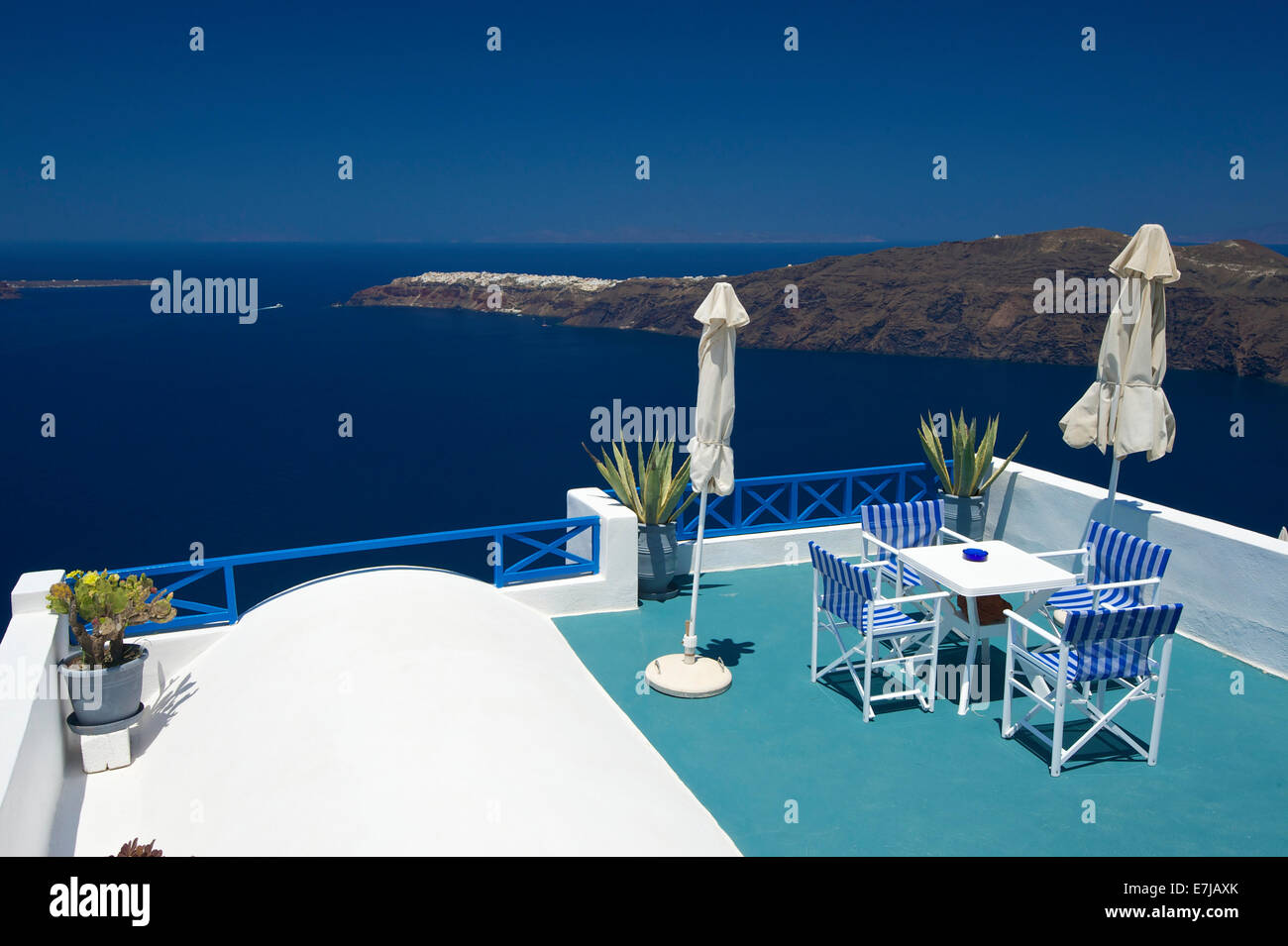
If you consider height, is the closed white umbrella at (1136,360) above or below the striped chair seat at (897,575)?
above

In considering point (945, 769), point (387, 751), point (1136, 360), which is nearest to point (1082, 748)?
point (945, 769)

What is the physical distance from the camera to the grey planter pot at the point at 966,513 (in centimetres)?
881

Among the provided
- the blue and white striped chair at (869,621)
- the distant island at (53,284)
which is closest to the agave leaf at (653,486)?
the blue and white striped chair at (869,621)

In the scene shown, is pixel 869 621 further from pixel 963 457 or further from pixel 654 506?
pixel 963 457

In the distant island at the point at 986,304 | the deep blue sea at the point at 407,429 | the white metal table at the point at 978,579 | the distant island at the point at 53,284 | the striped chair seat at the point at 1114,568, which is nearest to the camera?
the white metal table at the point at 978,579

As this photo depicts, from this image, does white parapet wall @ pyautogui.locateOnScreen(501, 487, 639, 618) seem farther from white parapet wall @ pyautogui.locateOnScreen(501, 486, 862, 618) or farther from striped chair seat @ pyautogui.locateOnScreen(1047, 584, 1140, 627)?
striped chair seat @ pyautogui.locateOnScreen(1047, 584, 1140, 627)

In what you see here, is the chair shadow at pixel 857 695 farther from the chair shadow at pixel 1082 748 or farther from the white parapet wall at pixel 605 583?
the white parapet wall at pixel 605 583

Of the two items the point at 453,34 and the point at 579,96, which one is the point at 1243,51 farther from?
the point at 453,34

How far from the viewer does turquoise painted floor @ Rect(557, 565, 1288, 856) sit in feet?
15.0

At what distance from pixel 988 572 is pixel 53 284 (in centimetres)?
16203

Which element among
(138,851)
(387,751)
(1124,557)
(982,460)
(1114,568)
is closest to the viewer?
(138,851)

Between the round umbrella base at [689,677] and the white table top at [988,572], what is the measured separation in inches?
60.6

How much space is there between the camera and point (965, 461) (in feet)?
28.4
